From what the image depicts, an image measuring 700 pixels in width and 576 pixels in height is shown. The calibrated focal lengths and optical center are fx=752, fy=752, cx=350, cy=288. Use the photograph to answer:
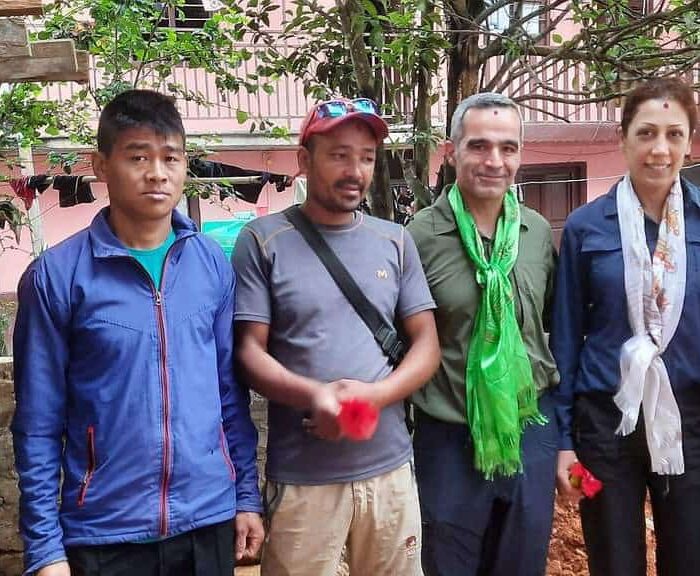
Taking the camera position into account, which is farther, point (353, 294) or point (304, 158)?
point (304, 158)

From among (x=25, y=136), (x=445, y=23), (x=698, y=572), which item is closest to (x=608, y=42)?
(x=445, y=23)

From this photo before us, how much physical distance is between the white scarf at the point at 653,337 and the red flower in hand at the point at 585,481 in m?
0.18

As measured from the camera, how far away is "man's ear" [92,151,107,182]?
2.13m

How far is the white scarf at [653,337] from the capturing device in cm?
240

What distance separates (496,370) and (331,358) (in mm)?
558

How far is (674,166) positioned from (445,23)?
251 centimetres

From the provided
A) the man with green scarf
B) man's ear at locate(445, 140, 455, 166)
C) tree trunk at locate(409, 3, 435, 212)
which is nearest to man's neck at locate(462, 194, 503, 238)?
the man with green scarf

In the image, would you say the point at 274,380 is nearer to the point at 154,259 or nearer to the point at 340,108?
the point at 154,259

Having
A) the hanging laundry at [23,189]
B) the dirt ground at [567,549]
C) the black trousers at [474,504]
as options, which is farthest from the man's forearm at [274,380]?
the hanging laundry at [23,189]

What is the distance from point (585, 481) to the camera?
249cm

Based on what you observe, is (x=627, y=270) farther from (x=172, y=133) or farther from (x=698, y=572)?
(x=172, y=133)

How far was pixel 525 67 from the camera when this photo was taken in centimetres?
448

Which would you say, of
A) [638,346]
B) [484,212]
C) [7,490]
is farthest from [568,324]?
[7,490]

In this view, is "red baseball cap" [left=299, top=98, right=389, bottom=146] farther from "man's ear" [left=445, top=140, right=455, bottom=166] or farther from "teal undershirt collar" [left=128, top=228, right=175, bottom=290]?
"teal undershirt collar" [left=128, top=228, right=175, bottom=290]
